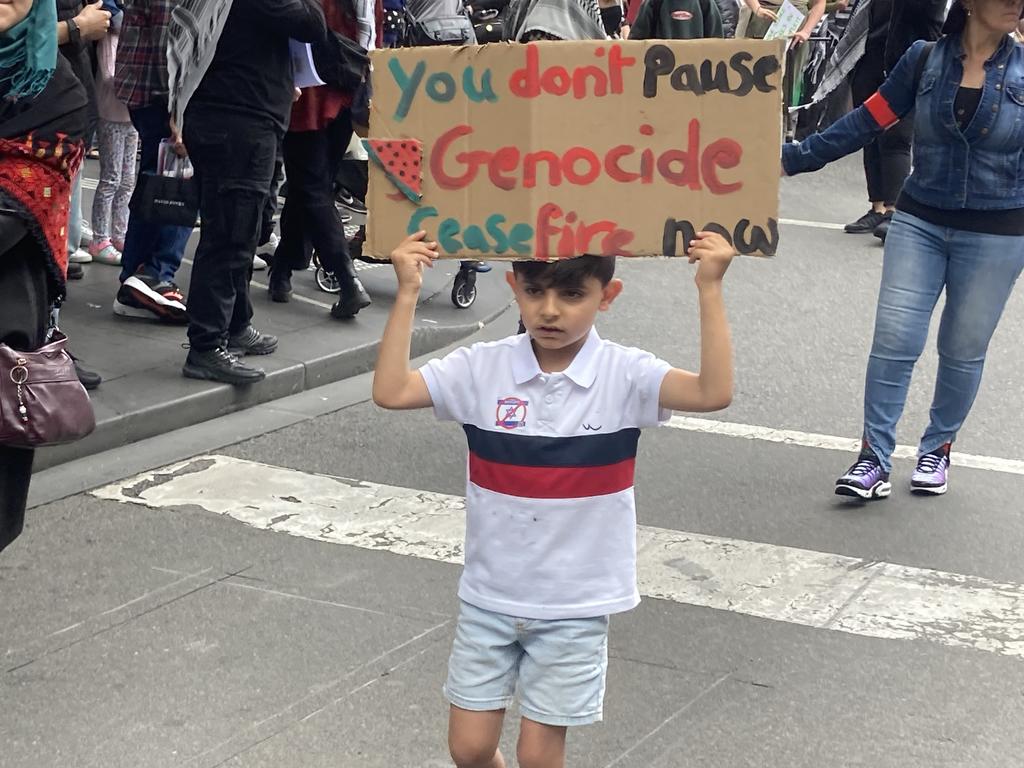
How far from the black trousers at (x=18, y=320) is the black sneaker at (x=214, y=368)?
316 centimetres

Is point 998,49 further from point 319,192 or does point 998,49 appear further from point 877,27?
point 877,27

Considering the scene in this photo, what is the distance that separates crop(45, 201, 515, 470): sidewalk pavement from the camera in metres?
7.17

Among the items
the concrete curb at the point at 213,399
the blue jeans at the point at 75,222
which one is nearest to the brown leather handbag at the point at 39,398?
the concrete curb at the point at 213,399

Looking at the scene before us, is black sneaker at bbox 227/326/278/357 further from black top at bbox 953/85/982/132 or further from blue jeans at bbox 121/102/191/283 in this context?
black top at bbox 953/85/982/132

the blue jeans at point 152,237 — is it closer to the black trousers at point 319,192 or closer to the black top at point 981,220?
the black trousers at point 319,192

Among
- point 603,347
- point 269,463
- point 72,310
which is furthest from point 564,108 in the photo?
point 72,310

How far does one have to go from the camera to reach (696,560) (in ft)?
→ 19.1

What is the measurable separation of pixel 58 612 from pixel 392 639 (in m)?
1.06

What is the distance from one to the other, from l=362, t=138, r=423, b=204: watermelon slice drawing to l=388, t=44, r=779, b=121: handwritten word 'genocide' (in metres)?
0.11

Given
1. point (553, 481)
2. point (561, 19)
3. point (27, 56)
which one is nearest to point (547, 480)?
point (553, 481)

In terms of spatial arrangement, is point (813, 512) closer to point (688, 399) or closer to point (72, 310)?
point (688, 399)

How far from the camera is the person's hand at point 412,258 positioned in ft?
11.3

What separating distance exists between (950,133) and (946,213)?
33 cm

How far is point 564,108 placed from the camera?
11.8 ft
